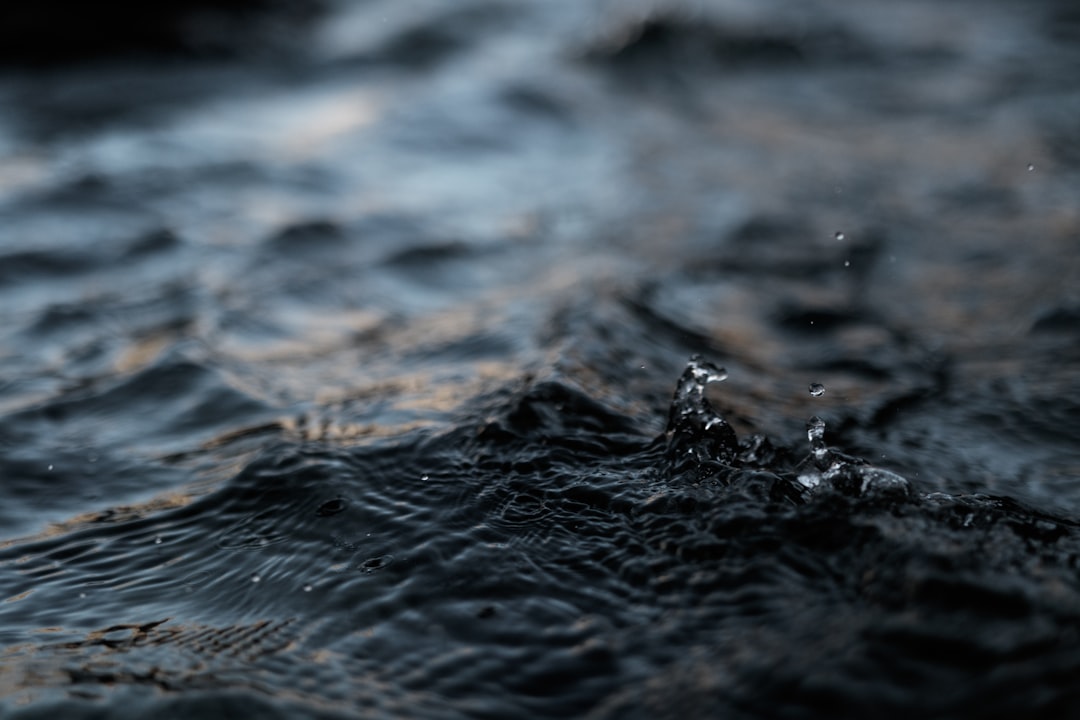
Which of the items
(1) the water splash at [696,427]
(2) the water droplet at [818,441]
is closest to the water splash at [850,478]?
(2) the water droplet at [818,441]

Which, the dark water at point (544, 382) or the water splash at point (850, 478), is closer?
the dark water at point (544, 382)

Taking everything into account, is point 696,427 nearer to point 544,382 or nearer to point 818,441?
point 818,441

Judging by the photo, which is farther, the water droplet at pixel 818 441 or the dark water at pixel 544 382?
the water droplet at pixel 818 441

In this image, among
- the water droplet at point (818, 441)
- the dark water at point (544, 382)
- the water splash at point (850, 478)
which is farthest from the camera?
the water droplet at point (818, 441)

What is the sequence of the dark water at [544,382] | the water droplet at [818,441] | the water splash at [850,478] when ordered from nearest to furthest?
the dark water at [544,382]
the water splash at [850,478]
the water droplet at [818,441]

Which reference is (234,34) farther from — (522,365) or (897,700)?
(897,700)

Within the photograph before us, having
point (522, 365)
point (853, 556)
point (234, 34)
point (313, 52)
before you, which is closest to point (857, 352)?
point (522, 365)

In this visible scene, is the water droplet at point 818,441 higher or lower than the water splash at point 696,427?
higher

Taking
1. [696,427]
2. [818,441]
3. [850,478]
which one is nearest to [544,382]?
[696,427]

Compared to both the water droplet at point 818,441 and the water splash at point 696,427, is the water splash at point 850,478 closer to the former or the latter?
the water droplet at point 818,441
